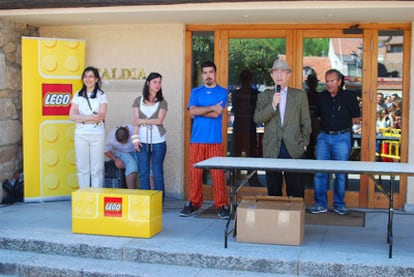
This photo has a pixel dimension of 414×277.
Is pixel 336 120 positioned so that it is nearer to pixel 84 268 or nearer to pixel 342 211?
pixel 342 211

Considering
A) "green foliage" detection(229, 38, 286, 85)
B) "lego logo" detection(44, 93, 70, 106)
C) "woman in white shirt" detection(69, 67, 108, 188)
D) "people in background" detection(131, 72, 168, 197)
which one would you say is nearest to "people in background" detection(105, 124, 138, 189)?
"woman in white shirt" detection(69, 67, 108, 188)

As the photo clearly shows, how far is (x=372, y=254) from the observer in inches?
209

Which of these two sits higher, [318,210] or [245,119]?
[245,119]

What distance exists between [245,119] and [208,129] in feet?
3.55

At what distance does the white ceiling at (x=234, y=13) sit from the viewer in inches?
251

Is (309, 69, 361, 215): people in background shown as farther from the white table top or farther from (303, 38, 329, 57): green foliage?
the white table top

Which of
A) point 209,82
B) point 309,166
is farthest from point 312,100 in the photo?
point 309,166

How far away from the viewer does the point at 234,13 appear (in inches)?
271

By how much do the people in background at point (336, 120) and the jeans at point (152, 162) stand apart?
187 cm

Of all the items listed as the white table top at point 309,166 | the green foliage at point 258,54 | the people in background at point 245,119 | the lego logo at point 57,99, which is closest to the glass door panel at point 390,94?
the green foliage at point 258,54

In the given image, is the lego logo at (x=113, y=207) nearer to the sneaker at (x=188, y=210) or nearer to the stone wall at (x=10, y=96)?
the sneaker at (x=188, y=210)

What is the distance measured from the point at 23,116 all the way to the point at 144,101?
1.68 m

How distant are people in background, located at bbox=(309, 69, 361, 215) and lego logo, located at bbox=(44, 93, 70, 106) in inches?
127

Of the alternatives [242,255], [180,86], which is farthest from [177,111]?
[242,255]
